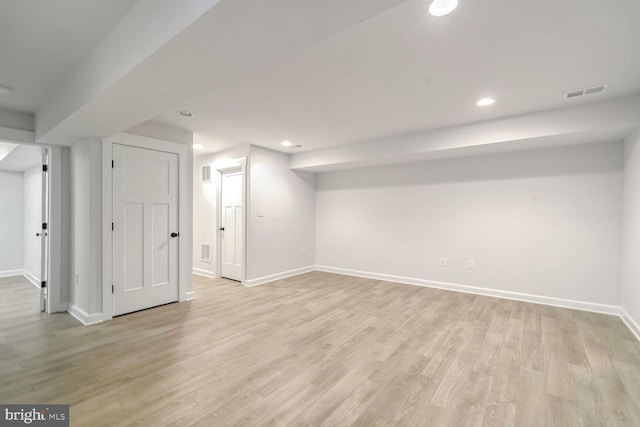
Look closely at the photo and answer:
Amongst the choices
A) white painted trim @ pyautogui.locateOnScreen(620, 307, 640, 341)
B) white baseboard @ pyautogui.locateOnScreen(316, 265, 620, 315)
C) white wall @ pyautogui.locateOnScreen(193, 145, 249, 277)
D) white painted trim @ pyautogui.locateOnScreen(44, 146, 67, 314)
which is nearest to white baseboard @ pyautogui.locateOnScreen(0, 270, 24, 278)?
white painted trim @ pyautogui.locateOnScreen(44, 146, 67, 314)

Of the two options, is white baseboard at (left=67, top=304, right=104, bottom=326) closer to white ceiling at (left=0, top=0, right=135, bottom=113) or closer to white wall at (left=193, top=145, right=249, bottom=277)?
white wall at (left=193, top=145, right=249, bottom=277)

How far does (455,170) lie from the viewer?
462 centimetres

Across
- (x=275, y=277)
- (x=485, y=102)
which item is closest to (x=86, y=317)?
(x=275, y=277)

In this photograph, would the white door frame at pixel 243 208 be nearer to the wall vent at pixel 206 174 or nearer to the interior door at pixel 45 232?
the wall vent at pixel 206 174

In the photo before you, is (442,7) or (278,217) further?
(278,217)

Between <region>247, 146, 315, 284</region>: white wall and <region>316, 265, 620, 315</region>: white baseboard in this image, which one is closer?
<region>316, 265, 620, 315</region>: white baseboard

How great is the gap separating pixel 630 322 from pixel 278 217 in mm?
4931

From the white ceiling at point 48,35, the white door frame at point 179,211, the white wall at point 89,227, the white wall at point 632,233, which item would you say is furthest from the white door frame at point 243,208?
the white wall at point 632,233

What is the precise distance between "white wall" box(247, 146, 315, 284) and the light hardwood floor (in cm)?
135

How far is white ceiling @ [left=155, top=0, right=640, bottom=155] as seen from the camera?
5.59 ft

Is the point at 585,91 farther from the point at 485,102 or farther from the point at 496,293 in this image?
the point at 496,293

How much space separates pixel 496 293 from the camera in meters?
4.25

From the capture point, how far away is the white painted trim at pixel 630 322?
288cm

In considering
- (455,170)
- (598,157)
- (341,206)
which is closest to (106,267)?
(341,206)
